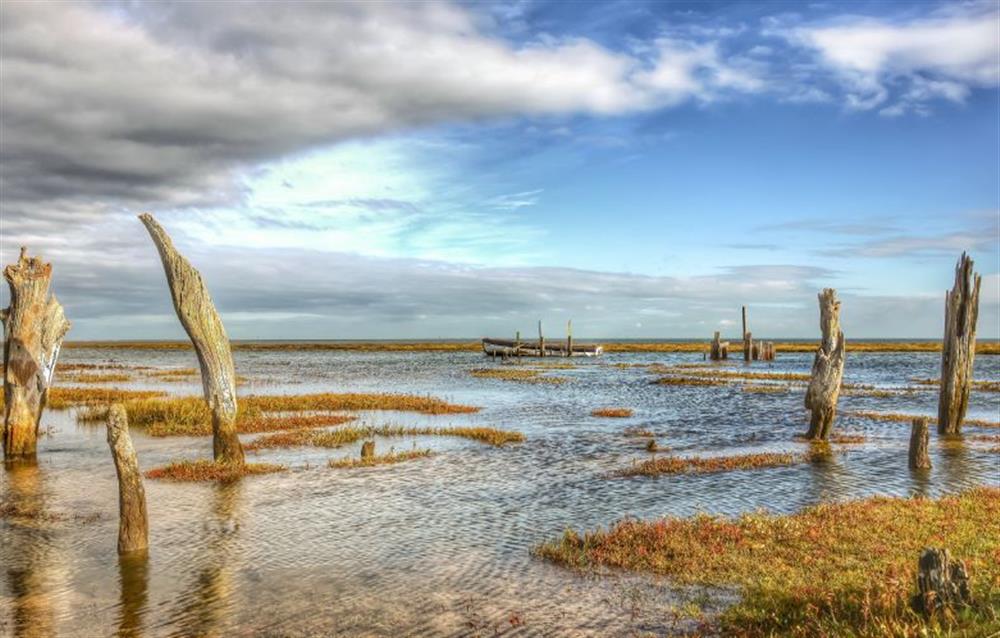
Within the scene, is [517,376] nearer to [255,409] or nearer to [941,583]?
[255,409]

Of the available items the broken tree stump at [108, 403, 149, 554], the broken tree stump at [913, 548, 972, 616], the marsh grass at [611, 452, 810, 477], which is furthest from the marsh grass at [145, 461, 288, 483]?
the broken tree stump at [913, 548, 972, 616]

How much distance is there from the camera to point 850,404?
36.9m

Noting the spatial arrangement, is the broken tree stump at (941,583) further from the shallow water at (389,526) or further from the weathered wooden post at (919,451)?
the weathered wooden post at (919,451)

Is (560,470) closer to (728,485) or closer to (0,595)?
(728,485)

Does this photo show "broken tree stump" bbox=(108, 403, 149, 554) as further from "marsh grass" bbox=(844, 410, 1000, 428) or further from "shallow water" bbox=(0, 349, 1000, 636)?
"marsh grass" bbox=(844, 410, 1000, 428)

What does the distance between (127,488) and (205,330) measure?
268 inches

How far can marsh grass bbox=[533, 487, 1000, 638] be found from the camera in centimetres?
725

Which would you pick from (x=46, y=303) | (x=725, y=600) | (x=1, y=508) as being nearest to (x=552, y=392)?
(x=46, y=303)

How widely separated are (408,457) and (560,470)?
4.38m

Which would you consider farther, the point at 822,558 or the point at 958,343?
the point at 958,343

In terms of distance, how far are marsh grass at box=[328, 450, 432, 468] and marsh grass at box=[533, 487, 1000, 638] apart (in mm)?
8680

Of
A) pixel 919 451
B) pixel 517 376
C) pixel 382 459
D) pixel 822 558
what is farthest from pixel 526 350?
pixel 822 558

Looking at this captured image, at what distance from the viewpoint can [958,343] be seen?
24.8m

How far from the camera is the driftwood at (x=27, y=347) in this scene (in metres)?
20.1
